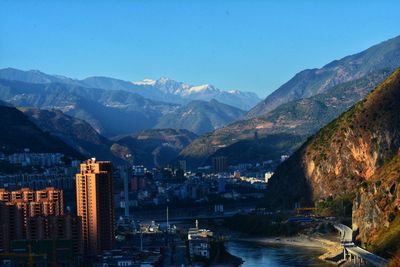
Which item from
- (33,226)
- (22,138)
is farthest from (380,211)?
(22,138)

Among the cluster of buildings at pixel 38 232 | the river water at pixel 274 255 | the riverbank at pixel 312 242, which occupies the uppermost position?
the cluster of buildings at pixel 38 232

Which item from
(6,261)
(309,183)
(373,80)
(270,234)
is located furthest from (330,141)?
(373,80)

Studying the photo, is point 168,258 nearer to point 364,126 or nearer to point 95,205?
point 95,205

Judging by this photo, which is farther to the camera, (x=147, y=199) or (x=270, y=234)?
(x=147, y=199)

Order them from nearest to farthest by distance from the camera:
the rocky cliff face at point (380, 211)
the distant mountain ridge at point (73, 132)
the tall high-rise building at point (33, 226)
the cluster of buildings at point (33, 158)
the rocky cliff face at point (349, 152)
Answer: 1. the rocky cliff face at point (380, 211)
2. the tall high-rise building at point (33, 226)
3. the rocky cliff face at point (349, 152)
4. the cluster of buildings at point (33, 158)
5. the distant mountain ridge at point (73, 132)

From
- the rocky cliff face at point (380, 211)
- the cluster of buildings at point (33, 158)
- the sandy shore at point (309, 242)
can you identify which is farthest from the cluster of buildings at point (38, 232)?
the cluster of buildings at point (33, 158)

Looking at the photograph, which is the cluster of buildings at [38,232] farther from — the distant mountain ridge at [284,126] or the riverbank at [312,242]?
the distant mountain ridge at [284,126]

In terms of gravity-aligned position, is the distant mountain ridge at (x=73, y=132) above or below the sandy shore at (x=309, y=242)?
above
